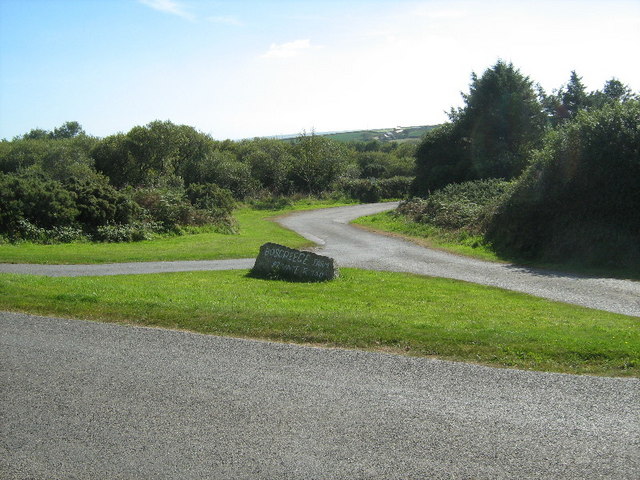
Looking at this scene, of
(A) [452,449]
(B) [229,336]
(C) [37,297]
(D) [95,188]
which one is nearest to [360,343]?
(B) [229,336]

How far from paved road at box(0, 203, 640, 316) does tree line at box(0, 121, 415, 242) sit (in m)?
6.59

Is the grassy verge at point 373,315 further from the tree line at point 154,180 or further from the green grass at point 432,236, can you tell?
the tree line at point 154,180

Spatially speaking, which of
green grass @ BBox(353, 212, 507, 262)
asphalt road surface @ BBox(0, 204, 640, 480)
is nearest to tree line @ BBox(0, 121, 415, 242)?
green grass @ BBox(353, 212, 507, 262)

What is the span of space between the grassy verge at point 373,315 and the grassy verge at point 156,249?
4585 millimetres

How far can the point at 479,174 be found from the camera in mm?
41000

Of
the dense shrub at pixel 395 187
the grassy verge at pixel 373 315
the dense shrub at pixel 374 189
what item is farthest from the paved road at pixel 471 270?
the dense shrub at pixel 395 187

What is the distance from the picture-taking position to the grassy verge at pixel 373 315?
796 cm

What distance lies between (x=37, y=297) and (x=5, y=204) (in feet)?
43.8

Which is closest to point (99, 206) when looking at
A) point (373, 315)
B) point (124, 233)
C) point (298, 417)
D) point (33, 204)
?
point (124, 233)

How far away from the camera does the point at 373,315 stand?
10391 mm

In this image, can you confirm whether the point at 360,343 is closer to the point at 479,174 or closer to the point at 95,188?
the point at 95,188

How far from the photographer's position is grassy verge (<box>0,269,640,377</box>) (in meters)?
7.96

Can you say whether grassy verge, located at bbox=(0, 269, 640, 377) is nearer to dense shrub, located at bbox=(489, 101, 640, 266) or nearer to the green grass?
dense shrub, located at bbox=(489, 101, 640, 266)

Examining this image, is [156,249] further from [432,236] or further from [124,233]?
[432,236]
